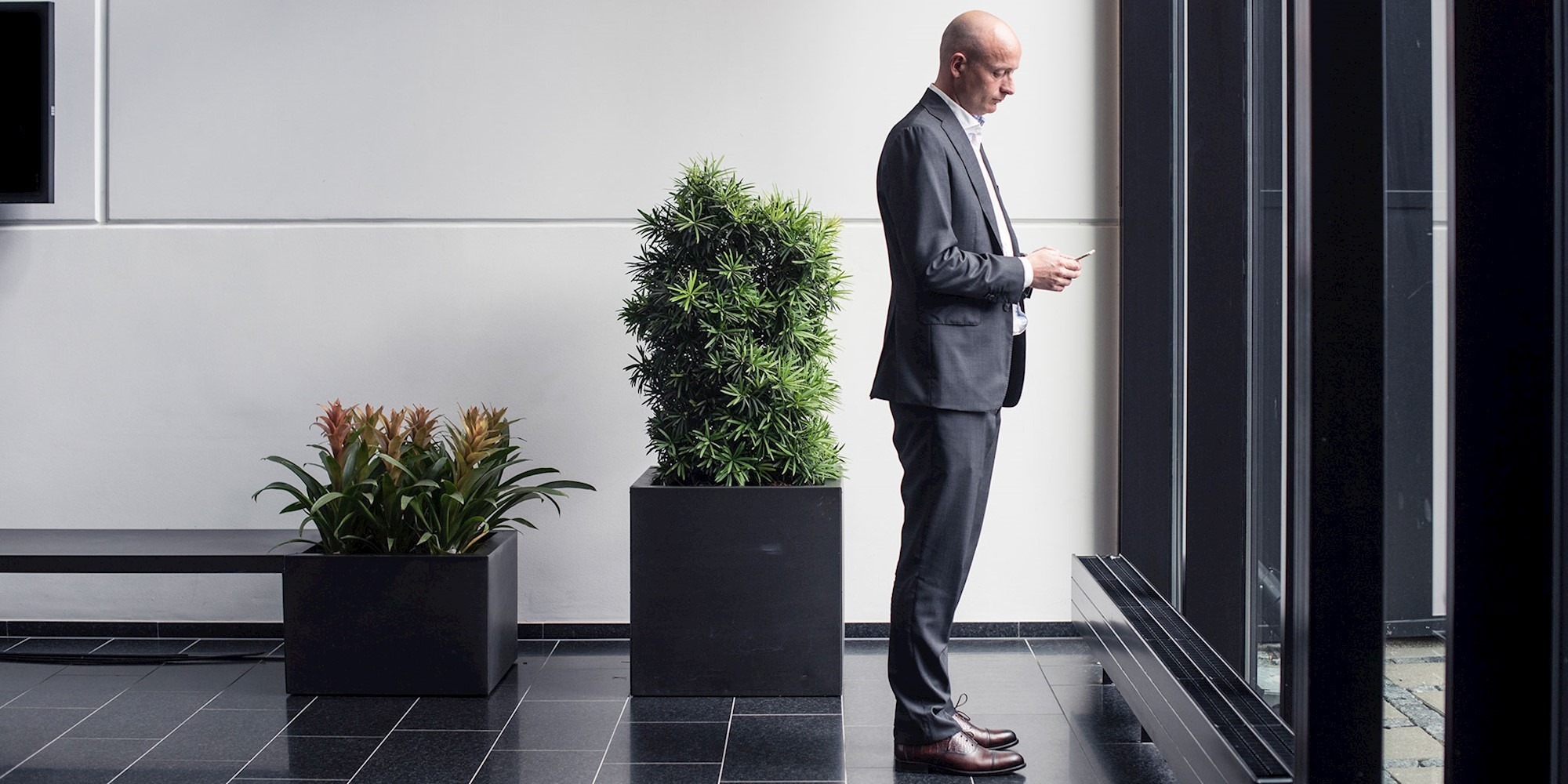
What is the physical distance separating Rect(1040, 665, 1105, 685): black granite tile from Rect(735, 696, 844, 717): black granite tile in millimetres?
684

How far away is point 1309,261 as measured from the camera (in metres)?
1.84

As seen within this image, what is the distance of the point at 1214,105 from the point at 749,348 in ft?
4.36

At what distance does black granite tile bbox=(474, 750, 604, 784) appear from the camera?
272cm

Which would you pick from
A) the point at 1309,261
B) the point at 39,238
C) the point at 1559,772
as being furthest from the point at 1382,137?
the point at 39,238

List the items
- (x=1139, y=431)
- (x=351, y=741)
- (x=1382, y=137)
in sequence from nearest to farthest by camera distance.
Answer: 1. (x=1382, y=137)
2. (x=351, y=741)
3. (x=1139, y=431)

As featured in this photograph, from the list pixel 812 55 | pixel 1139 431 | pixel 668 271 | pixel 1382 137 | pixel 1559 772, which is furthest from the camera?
pixel 812 55

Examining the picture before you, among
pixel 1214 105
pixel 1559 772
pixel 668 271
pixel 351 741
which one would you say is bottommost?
pixel 351 741

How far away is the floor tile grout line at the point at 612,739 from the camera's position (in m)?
2.76

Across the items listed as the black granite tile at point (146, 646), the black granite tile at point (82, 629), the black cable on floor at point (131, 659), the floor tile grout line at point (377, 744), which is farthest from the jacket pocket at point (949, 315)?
the black granite tile at point (82, 629)

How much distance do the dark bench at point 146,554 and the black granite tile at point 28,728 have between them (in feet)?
1.24

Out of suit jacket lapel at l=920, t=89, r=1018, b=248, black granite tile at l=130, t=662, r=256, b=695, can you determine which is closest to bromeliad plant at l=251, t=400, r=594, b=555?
black granite tile at l=130, t=662, r=256, b=695

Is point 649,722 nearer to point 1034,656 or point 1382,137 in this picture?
point 1034,656

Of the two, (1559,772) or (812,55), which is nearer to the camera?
(1559,772)

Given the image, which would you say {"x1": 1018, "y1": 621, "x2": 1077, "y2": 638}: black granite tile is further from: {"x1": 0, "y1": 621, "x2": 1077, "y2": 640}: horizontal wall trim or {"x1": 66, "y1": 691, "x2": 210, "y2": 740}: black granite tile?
{"x1": 66, "y1": 691, "x2": 210, "y2": 740}: black granite tile
